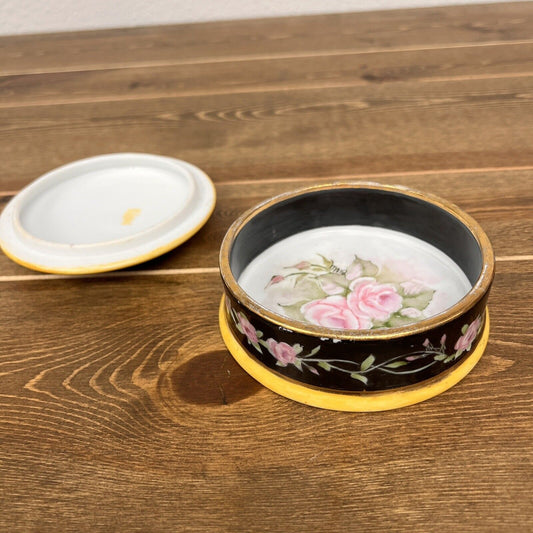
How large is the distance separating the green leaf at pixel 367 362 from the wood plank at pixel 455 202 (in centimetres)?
27

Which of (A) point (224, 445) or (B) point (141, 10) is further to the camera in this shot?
(B) point (141, 10)

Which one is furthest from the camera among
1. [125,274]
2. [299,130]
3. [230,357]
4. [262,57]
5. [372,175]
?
[262,57]

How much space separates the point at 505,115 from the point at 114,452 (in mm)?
782

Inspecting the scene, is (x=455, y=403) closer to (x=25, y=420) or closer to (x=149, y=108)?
(x=25, y=420)

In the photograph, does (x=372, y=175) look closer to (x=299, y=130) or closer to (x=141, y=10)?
(x=299, y=130)

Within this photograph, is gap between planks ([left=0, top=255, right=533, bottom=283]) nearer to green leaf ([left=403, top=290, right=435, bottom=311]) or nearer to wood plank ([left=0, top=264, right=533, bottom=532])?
wood plank ([left=0, top=264, right=533, bottom=532])

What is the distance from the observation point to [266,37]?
4.45ft

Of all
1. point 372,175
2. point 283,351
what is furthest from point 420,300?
point 372,175

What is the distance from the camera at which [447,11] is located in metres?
1.41

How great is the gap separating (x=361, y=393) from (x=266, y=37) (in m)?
1.10

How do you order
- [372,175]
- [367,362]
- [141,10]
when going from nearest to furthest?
[367,362]
[372,175]
[141,10]

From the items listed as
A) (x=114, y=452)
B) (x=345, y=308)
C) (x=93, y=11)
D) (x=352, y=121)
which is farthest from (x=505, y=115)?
(x=93, y=11)

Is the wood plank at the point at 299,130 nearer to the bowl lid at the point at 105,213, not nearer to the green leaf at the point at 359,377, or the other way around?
the bowl lid at the point at 105,213

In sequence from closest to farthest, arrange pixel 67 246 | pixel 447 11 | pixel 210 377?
pixel 210 377, pixel 67 246, pixel 447 11
